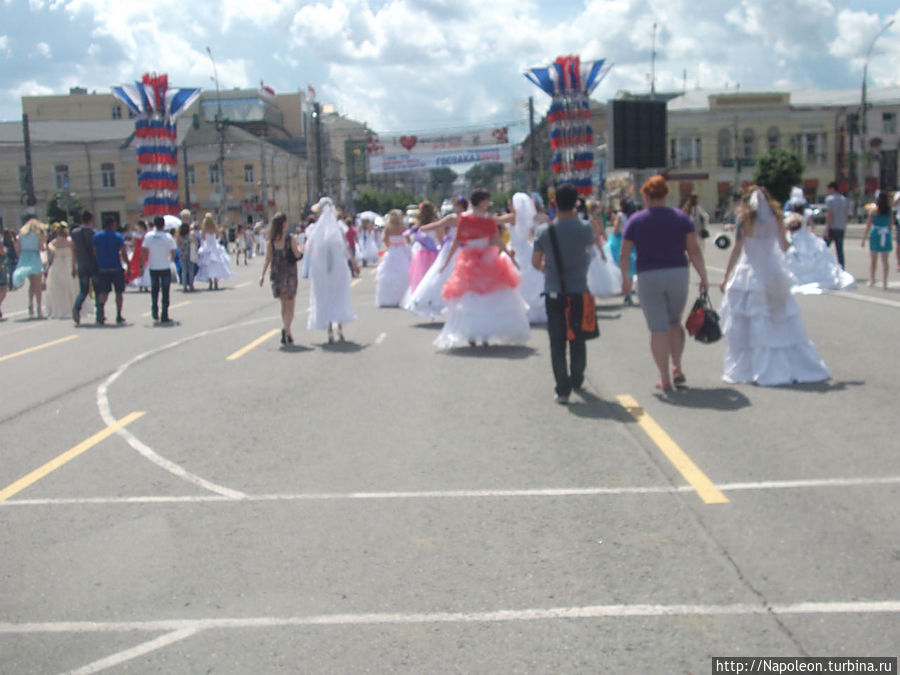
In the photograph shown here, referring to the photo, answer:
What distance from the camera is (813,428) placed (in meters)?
7.17

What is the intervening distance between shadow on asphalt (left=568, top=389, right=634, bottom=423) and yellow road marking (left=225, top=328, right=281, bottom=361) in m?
4.91

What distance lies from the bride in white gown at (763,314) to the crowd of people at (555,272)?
1 cm

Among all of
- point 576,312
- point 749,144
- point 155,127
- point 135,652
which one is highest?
point 749,144

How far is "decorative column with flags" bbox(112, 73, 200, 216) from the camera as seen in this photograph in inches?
1496

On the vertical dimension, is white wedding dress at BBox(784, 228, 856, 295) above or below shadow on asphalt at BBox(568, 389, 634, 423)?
above

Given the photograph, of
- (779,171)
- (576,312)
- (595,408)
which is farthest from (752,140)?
(595,408)

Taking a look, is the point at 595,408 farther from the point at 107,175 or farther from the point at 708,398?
the point at 107,175

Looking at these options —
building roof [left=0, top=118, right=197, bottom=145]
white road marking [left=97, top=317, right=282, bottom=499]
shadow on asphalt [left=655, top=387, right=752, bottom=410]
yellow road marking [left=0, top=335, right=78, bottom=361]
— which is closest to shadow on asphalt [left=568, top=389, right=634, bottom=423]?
shadow on asphalt [left=655, top=387, right=752, bottom=410]

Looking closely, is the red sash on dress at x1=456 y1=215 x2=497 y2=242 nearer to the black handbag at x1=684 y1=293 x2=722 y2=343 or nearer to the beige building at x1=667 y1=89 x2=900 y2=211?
the black handbag at x1=684 y1=293 x2=722 y2=343

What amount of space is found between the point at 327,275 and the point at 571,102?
17.7 m

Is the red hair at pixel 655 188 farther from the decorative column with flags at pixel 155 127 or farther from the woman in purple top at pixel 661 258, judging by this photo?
the decorative column with flags at pixel 155 127

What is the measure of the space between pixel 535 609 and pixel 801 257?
15612 millimetres

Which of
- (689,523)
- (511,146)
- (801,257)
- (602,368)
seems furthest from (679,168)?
(689,523)

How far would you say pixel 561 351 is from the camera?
8.42m
